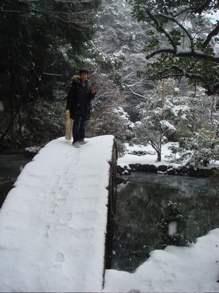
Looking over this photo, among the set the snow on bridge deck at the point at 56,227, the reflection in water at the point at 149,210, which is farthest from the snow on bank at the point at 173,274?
the reflection in water at the point at 149,210

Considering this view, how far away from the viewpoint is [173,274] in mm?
2727

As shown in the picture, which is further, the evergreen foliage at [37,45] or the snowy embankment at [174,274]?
the evergreen foliage at [37,45]

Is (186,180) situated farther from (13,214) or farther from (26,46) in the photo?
(13,214)

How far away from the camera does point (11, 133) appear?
11836mm

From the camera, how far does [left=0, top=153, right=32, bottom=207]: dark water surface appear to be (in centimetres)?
674

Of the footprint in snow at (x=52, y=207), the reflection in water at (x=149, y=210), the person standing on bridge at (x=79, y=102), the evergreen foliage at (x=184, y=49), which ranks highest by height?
the evergreen foliage at (x=184, y=49)

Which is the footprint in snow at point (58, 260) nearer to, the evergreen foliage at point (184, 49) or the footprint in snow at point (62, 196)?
the footprint in snow at point (62, 196)

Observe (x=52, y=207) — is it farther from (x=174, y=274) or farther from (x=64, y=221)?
(x=174, y=274)

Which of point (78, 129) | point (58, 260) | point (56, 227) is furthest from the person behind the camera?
point (78, 129)

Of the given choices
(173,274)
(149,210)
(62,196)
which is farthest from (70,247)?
(149,210)

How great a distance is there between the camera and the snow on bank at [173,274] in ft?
7.91

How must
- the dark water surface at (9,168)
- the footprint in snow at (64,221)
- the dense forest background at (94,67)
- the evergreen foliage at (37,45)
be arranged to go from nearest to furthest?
the footprint in snow at (64,221) → the dense forest background at (94,67) → the dark water surface at (9,168) → the evergreen foliage at (37,45)

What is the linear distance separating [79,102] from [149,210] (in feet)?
14.1

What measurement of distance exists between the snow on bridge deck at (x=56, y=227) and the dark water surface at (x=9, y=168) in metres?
3.18
